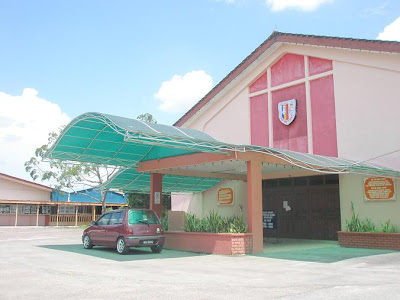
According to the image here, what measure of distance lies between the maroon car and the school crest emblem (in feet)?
27.2

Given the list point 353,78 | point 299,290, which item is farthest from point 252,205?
point 353,78

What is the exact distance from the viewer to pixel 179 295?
745 cm

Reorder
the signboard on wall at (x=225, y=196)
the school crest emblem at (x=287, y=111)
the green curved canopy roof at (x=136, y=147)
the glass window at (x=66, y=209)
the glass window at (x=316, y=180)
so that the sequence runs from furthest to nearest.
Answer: the glass window at (x=66, y=209), the signboard on wall at (x=225, y=196), the school crest emblem at (x=287, y=111), the glass window at (x=316, y=180), the green curved canopy roof at (x=136, y=147)

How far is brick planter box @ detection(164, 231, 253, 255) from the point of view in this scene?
45.4ft

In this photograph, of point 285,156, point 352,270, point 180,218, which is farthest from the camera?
point 180,218

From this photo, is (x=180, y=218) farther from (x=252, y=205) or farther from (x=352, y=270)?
(x=352, y=270)


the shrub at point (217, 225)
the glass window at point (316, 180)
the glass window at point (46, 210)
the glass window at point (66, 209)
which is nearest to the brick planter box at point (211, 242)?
the shrub at point (217, 225)

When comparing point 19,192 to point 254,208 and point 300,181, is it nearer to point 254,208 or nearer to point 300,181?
point 300,181

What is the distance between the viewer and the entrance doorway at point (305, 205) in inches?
757

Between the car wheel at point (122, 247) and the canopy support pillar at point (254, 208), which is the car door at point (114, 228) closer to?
the car wheel at point (122, 247)

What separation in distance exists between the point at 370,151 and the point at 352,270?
779 cm

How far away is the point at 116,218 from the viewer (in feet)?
48.6

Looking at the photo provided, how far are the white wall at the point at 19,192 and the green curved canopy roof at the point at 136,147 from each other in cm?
2535

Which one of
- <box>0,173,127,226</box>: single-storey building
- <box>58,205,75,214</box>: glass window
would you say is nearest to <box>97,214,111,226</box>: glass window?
<box>0,173,127,226</box>: single-storey building
